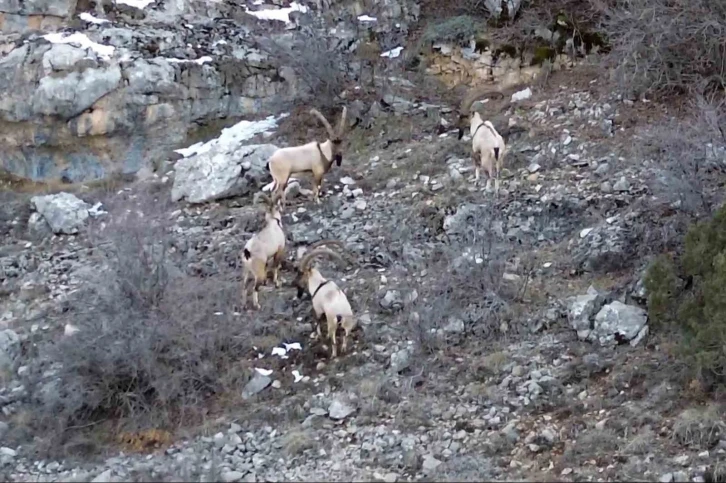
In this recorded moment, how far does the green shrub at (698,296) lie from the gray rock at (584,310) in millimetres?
470

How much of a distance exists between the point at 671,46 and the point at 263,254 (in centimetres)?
638

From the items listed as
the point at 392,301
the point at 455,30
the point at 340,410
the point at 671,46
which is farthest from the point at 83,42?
the point at 340,410

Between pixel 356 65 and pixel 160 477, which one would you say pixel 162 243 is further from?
pixel 356 65

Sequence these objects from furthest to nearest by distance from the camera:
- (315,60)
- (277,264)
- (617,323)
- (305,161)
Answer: (315,60)
(305,161)
(277,264)
(617,323)

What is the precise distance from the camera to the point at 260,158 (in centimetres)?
1181

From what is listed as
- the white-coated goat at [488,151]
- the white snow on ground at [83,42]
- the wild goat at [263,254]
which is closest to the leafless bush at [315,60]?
the white snow on ground at [83,42]

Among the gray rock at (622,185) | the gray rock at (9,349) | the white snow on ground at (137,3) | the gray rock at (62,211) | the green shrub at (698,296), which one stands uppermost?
the green shrub at (698,296)

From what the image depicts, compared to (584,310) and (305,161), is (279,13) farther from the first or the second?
(584,310)

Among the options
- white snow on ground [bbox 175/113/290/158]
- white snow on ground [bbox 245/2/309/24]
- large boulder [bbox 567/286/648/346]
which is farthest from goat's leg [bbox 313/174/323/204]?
white snow on ground [bbox 245/2/309/24]

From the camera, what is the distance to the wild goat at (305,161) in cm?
1069

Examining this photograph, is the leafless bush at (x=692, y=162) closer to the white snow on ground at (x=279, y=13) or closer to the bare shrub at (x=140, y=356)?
the bare shrub at (x=140, y=356)

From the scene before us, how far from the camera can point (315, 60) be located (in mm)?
13820

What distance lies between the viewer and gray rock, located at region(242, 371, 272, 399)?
7316 millimetres

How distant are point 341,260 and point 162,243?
5.82 feet
